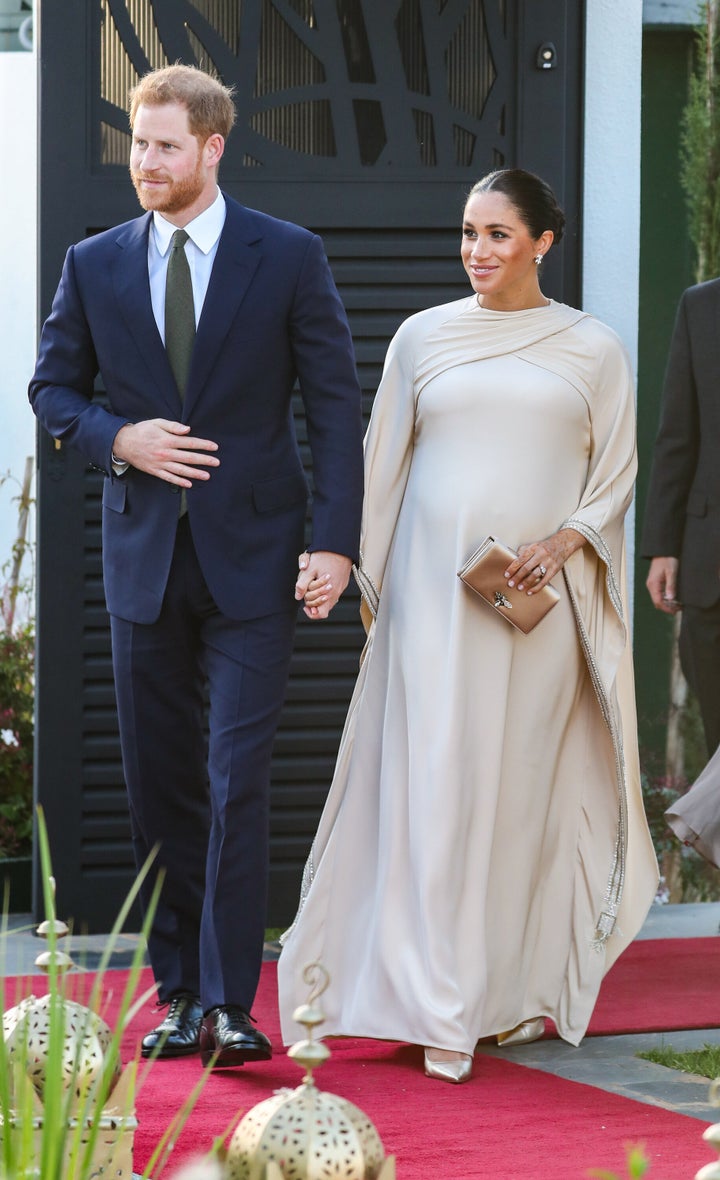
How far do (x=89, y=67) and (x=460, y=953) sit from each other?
8.91 ft

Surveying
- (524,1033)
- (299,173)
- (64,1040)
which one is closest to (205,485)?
(524,1033)

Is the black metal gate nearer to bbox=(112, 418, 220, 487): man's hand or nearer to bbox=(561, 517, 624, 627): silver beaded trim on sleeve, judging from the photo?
bbox=(561, 517, 624, 627): silver beaded trim on sleeve

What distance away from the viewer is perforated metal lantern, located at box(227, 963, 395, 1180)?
1.62 m

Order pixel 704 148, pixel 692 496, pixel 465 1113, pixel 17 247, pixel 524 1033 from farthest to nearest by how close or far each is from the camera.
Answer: pixel 704 148 < pixel 17 247 < pixel 692 496 < pixel 524 1033 < pixel 465 1113

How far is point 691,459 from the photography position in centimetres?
514

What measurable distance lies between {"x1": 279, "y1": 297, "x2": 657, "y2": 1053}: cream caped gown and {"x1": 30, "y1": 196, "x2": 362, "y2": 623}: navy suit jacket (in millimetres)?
212

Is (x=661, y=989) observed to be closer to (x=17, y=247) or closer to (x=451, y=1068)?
(x=451, y=1068)

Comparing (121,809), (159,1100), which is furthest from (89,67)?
(159,1100)

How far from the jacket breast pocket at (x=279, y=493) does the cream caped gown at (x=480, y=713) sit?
0.20 metres

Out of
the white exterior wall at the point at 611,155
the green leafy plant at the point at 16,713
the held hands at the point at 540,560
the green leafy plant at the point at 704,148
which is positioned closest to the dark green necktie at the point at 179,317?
the held hands at the point at 540,560

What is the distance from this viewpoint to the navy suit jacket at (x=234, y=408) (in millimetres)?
3707

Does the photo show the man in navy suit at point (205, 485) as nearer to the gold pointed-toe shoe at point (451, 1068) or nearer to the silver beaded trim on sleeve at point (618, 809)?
the gold pointed-toe shoe at point (451, 1068)

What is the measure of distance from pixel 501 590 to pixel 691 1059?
1.05m

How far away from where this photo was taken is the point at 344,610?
521 centimetres
